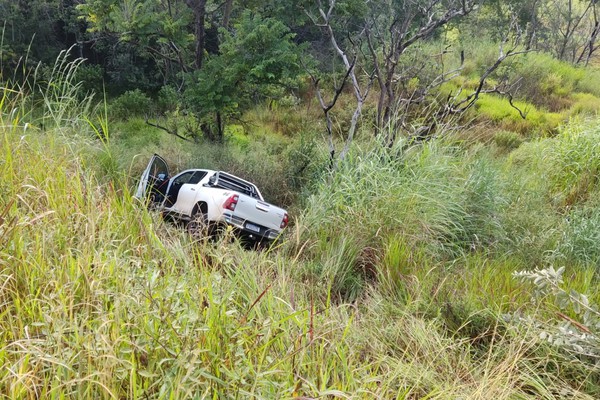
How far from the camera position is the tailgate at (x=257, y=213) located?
748 cm

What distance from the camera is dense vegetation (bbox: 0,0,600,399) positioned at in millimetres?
2207

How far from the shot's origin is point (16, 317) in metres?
2.38

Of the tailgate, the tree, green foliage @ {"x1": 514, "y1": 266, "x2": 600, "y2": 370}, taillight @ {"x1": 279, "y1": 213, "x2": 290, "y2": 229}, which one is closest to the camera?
green foliage @ {"x1": 514, "y1": 266, "x2": 600, "y2": 370}

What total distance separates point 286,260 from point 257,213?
293 centimetres

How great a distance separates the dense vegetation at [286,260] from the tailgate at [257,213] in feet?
2.33

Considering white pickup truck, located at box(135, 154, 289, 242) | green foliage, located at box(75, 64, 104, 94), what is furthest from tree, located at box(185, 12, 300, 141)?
green foliage, located at box(75, 64, 104, 94)

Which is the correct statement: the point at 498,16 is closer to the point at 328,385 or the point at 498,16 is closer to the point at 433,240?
the point at 433,240

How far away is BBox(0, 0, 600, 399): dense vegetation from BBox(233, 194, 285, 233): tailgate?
2.33 ft

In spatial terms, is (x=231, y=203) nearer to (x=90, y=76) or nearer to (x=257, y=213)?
(x=257, y=213)

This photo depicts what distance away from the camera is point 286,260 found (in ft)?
15.5

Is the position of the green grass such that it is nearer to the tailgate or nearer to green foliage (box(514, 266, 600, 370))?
green foliage (box(514, 266, 600, 370))

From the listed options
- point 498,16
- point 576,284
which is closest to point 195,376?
point 576,284

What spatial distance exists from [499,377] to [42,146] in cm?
372

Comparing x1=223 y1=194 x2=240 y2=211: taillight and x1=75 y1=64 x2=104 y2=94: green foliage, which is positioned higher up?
x1=223 y1=194 x2=240 y2=211: taillight
